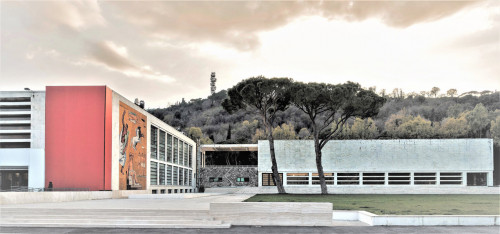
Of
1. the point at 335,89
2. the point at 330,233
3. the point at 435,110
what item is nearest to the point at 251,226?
the point at 330,233

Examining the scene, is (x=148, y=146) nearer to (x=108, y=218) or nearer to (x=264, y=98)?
(x=264, y=98)

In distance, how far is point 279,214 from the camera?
12.2 meters

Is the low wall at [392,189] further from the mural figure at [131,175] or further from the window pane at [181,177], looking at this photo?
the mural figure at [131,175]

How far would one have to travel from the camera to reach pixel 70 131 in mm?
24297

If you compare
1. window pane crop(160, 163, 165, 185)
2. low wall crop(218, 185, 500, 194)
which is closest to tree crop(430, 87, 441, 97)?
low wall crop(218, 185, 500, 194)

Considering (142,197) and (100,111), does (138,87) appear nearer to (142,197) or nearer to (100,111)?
(100,111)

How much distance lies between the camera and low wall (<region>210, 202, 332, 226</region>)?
39.7 ft

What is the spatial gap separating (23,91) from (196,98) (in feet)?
351

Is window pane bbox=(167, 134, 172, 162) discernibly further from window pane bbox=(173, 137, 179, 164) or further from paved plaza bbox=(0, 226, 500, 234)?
paved plaza bbox=(0, 226, 500, 234)

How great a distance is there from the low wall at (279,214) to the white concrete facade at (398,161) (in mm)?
28871

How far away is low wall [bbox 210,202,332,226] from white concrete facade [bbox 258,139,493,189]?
28.9 m

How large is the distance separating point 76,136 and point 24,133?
10.3ft

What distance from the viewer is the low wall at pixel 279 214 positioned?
1210 centimetres

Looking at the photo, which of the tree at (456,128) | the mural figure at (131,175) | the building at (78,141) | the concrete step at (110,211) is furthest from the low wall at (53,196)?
the tree at (456,128)
